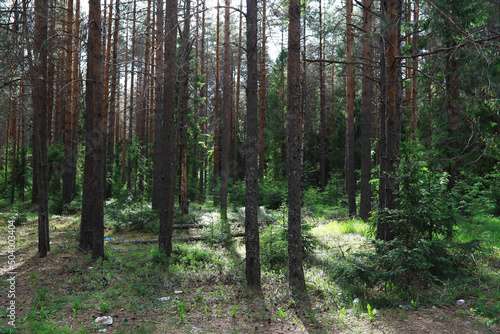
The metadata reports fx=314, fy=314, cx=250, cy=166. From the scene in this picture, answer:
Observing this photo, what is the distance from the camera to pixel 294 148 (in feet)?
20.3

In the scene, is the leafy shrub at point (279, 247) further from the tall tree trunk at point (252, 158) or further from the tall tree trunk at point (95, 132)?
the tall tree trunk at point (95, 132)

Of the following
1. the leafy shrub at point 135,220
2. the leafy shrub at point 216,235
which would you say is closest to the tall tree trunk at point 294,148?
the leafy shrub at point 216,235

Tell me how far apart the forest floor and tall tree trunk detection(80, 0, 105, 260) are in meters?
0.92

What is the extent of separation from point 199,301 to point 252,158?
299 cm

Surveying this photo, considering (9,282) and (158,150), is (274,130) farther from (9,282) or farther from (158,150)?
(9,282)

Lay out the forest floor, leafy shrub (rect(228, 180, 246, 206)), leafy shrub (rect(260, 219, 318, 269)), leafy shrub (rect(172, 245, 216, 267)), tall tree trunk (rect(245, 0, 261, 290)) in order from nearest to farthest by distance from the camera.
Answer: the forest floor < tall tree trunk (rect(245, 0, 261, 290)) < leafy shrub (rect(260, 219, 318, 269)) < leafy shrub (rect(172, 245, 216, 267)) < leafy shrub (rect(228, 180, 246, 206))

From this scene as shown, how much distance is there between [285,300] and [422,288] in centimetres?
251

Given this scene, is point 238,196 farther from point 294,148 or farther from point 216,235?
point 294,148

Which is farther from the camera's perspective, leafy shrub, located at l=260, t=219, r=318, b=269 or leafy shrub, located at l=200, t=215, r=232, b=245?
leafy shrub, located at l=200, t=215, r=232, b=245

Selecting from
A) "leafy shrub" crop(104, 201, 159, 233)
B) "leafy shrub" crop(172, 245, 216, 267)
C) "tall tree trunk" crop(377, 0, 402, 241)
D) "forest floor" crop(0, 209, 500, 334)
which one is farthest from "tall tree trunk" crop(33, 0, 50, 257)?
"tall tree trunk" crop(377, 0, 402, 241)

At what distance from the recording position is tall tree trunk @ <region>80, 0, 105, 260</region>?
781cm

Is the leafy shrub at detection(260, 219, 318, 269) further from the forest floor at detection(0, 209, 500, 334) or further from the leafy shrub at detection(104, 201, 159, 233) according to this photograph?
the leafy shrub at detection(104, 201, 159, 233)

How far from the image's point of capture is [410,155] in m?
5.86

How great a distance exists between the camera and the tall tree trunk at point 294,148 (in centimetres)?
622
